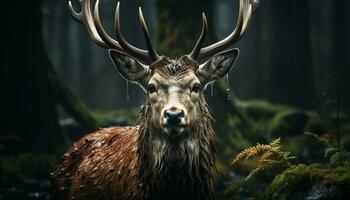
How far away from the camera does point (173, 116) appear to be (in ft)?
18.7

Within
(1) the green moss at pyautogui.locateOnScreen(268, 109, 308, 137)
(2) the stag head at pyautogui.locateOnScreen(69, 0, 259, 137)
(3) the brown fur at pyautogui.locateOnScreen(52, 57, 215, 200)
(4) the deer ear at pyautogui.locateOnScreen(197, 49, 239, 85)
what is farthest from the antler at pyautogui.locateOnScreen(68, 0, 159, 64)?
(1) the green moss at pyautogui.locateOnScreen(268, 109, 308, 137)

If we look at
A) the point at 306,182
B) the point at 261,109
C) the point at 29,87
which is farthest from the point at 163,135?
the point at 261,109

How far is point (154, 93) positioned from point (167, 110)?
0.58 meters

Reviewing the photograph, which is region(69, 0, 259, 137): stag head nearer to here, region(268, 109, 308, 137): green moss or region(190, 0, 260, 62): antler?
region(190, 0, 260, 62): antler

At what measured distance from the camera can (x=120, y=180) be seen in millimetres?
6574

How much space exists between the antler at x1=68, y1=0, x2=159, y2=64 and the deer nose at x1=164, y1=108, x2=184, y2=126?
3.37 feet

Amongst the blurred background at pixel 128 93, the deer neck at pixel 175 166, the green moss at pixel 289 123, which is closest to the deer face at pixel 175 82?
the deer neck at pixel 175 166

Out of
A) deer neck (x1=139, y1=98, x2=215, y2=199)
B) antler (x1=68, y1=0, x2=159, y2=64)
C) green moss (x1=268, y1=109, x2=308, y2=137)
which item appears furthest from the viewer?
green moss (x1=268, y1=109, x2=308, y2=137)

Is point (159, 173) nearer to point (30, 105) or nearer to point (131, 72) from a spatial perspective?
point (131, 72)

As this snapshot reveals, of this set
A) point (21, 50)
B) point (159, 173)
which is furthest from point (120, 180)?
point (21, 50)

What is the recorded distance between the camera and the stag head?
5891mm

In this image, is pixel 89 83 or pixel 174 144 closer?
pixel 174 144

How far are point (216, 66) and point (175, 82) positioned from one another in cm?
78

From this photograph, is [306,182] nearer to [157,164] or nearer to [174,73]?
[157,164]
